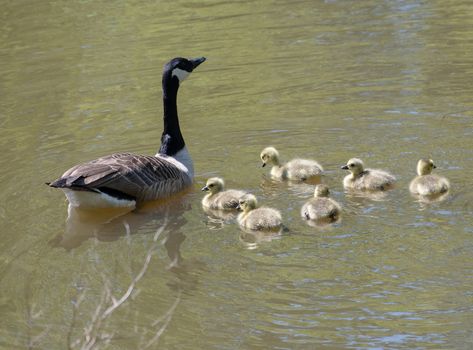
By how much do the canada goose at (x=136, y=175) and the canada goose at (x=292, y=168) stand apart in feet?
3.56

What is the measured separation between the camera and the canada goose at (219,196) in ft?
33.2

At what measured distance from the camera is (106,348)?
7273 mm

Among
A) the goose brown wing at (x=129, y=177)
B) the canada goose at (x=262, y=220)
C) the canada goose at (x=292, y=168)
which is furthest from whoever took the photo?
the canada goose at (x=292, y=168)

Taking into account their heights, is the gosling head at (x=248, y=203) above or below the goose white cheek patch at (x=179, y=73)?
below

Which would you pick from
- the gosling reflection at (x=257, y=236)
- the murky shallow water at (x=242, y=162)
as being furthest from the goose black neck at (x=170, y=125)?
the gosling reflection at (x=257, y=236)

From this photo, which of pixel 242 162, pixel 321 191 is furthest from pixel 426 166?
pixel 242 162

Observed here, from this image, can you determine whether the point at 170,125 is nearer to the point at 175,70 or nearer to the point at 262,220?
the point at 175,70

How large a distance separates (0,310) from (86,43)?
11.2 meters

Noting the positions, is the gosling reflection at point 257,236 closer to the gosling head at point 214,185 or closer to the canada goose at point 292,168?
the gosling head at point 214,185

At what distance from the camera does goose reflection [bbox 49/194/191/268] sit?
9.67m

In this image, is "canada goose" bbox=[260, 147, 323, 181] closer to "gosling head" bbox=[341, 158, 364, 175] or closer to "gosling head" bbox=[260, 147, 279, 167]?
"gosling head" bbox=[260, 147, 279, 167]

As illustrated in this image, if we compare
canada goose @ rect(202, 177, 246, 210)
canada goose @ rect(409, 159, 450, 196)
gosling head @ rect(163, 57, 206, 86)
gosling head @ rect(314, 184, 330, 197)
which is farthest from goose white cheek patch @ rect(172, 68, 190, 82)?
canada goose @ rect(409, 159, 450, 196)

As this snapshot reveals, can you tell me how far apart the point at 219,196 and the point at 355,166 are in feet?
5.16

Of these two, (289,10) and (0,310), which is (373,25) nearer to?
(289,10)
